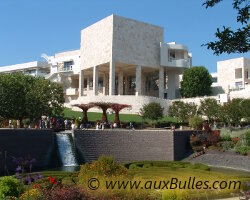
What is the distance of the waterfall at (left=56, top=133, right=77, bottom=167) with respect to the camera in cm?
2792

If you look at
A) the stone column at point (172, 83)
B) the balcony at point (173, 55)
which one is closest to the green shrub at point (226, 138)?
the balcony at point (173, 55)

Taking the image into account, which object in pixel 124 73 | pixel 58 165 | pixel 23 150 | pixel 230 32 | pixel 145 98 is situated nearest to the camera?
pixel 230 32

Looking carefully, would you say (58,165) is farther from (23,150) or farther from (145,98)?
(145,98)

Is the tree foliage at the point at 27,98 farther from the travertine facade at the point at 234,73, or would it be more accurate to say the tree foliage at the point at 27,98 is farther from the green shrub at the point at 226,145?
the travertine facade at the point at 234,73

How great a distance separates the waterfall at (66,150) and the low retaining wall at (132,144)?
65 centimetres

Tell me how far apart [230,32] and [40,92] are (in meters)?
35.7

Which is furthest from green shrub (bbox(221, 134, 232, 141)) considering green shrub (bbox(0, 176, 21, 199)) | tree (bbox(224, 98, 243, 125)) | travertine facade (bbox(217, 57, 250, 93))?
travertine facade (bbox(217, 57, 250, 93))

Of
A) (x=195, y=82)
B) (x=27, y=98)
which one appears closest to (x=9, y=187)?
(x=27, y=98)

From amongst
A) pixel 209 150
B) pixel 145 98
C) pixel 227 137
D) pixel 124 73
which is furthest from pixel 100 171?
pixel 124 73

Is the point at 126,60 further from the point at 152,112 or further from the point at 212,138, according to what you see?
the point at 212,138

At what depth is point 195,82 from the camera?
66.8m

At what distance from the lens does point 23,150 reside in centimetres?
2547

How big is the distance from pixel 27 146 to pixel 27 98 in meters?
14.8

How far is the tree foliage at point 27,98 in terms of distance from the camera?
129 ft
